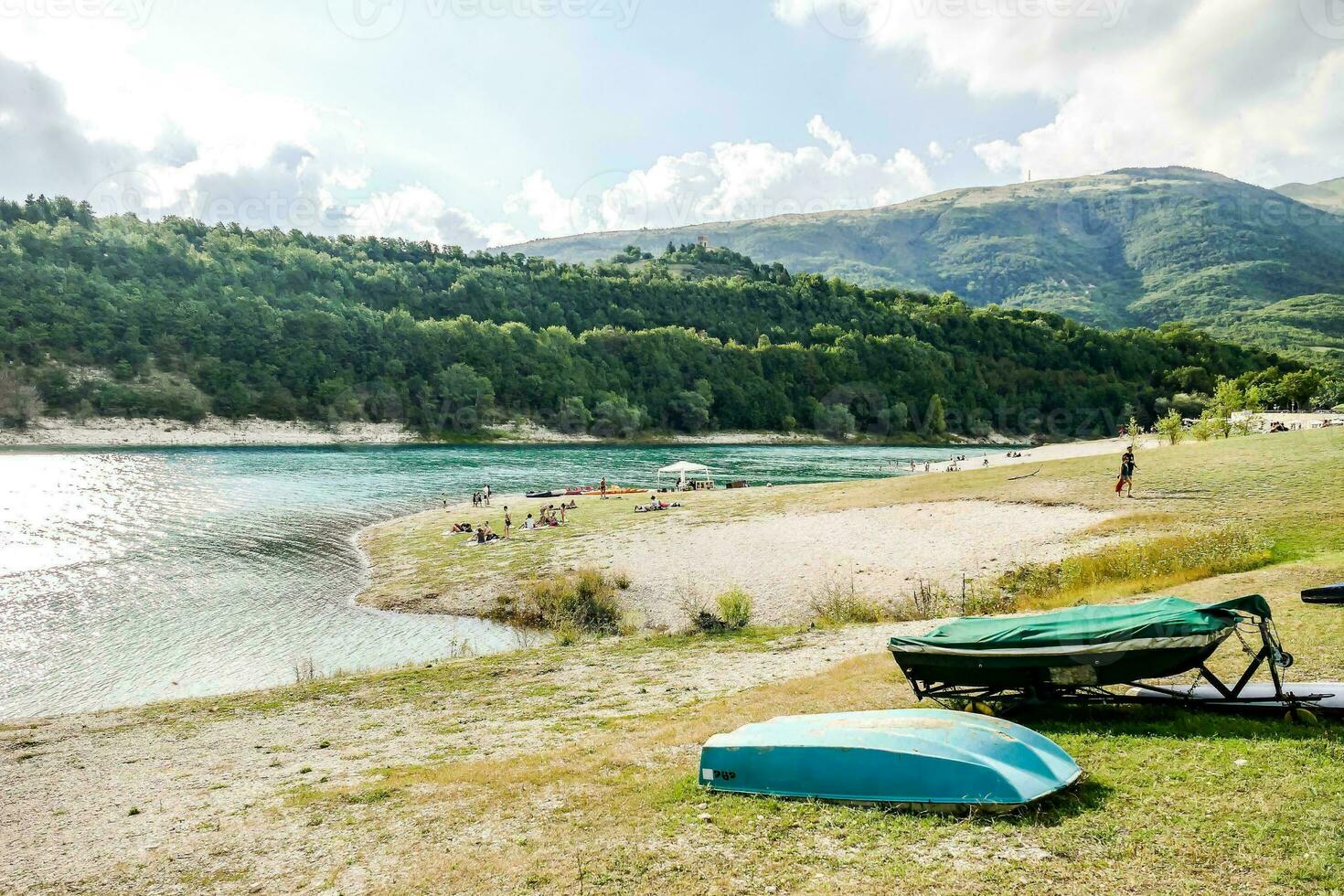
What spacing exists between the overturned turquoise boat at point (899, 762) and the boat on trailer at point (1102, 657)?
1.69 meters

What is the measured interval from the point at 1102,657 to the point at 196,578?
103ft

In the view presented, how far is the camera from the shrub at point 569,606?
22219 millimetres

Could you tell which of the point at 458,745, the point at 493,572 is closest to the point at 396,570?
the point at 493,572

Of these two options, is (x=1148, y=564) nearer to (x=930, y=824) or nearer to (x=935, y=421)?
(x=930, y=824)

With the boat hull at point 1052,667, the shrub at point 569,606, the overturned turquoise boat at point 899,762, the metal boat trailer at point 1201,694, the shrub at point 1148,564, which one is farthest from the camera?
the shrub at point 569,606

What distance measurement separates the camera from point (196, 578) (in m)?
29.7

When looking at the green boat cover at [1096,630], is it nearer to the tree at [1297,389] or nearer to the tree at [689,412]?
the tree at [689,412]

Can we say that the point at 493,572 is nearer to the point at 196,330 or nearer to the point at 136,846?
the point at 136,846

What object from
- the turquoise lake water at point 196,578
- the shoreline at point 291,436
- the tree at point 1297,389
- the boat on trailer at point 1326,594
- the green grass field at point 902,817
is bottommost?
the turquoise lake water at point 196,578

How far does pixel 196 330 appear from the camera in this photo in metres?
122

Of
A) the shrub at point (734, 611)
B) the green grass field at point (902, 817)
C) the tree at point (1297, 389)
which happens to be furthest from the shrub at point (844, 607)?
the tree at point (1297, 389)

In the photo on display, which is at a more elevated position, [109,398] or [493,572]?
[109,398]

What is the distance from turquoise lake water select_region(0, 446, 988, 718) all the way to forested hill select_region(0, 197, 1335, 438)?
45.4m

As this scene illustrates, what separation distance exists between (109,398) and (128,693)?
357 feet
